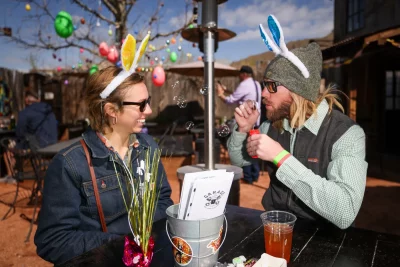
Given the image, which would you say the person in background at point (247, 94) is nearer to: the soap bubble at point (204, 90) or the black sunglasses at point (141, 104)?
the soap bubble at point (204, 90)

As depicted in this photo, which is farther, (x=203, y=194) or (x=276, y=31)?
(x=276, y=31)

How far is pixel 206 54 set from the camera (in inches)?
110

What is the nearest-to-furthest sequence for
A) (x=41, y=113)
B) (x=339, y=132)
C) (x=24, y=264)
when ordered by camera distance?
(x=339, y=132) → (x=24, y=264) → (x=41, y=113)

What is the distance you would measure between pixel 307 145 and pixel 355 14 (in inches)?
400

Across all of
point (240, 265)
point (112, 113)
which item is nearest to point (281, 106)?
point (112, 113)

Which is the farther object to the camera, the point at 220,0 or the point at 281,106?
the point at 220,0

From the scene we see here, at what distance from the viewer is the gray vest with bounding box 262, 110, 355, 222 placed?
174cm

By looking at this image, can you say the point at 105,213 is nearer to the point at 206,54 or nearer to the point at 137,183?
the point at 137,183

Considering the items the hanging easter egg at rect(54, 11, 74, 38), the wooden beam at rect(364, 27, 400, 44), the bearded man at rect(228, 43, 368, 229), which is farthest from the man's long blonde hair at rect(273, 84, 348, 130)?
the hanging easter egg at rect(54, 11, 74, 38)

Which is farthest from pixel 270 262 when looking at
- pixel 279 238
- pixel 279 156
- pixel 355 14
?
pixel 355 14

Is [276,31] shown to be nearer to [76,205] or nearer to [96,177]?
[96,177]

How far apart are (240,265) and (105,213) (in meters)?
0.82

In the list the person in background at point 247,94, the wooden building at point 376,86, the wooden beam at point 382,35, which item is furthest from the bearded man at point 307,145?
the wooden building at point 376,86

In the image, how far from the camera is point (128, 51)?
121cm
